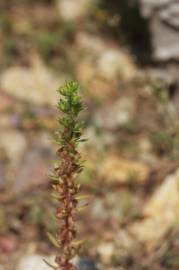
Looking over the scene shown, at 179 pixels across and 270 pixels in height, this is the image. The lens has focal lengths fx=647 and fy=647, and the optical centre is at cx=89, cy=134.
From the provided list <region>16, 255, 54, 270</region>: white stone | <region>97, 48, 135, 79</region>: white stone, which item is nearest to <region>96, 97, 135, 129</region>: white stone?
<region>97, 48, 135, 79</region>: white stone

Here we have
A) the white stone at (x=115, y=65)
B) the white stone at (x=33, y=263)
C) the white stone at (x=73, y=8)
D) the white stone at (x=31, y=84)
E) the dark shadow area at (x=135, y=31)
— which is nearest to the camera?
the white stone at (x=33, y=263)

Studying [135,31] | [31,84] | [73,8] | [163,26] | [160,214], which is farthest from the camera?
[73,8]

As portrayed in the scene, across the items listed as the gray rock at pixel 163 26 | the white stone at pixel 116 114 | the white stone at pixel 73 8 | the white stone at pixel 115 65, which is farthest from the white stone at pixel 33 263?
the white stone at pixel 73 8

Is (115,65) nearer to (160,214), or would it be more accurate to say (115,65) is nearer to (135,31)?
(135,31)

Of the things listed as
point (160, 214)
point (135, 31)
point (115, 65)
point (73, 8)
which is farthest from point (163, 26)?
point (73, 8)

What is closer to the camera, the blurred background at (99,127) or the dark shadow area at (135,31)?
the blurred background at (99,127)

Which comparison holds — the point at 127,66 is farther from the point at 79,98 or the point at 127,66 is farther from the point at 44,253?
the point at 79,98

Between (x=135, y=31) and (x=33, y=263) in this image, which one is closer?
(x=33, y=263)

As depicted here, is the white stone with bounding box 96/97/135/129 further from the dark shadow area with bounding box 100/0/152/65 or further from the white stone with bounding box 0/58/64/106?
the dark shadow area with bounding box 100/0/152/65

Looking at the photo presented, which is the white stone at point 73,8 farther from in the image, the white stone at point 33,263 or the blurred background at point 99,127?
the white stone at point 33,263
